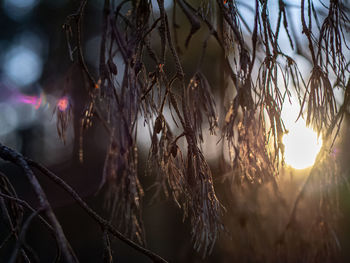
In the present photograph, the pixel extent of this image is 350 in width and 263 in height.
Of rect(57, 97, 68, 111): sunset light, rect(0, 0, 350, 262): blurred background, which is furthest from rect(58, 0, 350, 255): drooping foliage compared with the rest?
rect(0, 0, 350, 262): blurred background

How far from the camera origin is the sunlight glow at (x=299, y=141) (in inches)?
40.5

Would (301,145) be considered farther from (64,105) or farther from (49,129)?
(49,129)

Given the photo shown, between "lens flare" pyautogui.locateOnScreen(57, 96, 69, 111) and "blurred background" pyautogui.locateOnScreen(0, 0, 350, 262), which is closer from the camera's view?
"lens flare" pyautogui.locateOnScreen(57, 96, 69, 111)

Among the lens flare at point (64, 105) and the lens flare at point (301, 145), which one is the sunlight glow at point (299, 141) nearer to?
the lens flare at point (301, 145)

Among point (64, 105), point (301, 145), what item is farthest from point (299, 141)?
point (64, 105)

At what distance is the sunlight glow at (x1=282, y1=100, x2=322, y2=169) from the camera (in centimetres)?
103

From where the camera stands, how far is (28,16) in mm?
7641

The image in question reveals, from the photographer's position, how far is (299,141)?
1.25 meters

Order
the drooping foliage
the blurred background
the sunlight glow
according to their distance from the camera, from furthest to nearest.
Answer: the blurred background < the sunlight glow < the drooping foliage

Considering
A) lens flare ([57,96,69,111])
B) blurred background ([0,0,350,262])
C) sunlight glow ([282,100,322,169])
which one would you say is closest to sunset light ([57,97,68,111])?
lens flare ([57,96,69,111])


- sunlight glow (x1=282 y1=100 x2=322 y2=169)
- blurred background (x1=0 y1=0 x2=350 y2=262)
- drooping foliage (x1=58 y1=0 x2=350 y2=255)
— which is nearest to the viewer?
drooping foliage (x1=58 y1=0 x2=350 y2=255)

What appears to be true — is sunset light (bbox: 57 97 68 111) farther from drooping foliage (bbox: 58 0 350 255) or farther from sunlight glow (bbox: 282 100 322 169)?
sunlight glow (bbox: 282 100 322 169)

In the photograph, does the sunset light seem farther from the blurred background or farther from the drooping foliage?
the blurred background

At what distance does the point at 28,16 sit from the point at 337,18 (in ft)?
26.4
